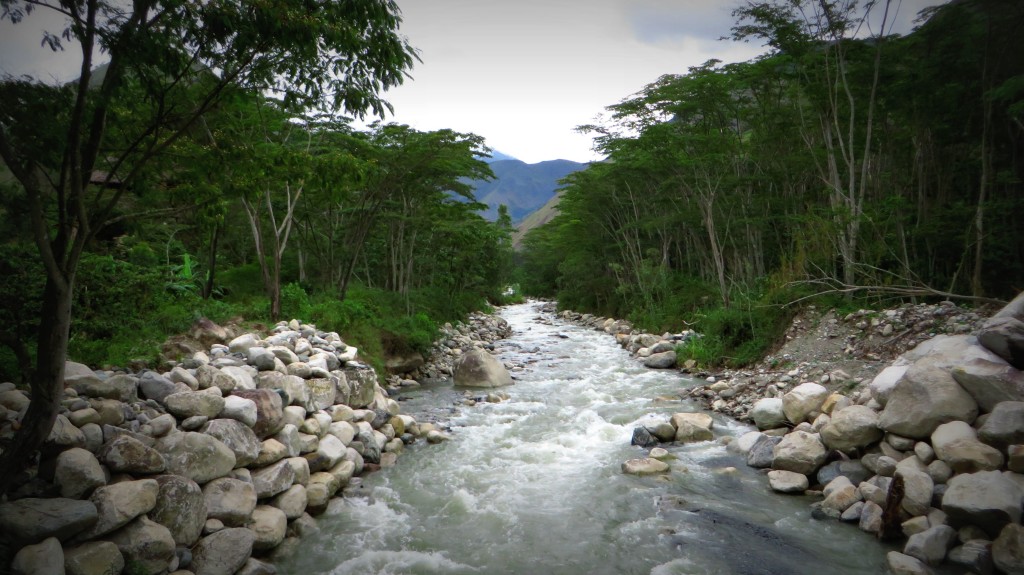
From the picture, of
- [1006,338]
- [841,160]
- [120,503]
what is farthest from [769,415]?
[841,160]

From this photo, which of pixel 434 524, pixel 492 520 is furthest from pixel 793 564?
pixel 434 524

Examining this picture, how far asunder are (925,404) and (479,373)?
7696 mm

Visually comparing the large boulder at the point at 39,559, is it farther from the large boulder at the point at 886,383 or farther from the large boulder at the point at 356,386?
the large boulder at the point at 886,383

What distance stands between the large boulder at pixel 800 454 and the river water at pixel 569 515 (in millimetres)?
349

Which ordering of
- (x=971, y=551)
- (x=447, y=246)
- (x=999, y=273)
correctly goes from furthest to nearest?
(x=447, y=246) → (x=999, y=273) → (x=971, y=551)

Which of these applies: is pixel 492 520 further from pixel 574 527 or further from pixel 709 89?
pixel 709 89

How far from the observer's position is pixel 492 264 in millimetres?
27375

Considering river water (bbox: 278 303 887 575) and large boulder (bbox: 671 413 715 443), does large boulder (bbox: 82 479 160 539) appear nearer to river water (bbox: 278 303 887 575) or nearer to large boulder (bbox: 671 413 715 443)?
river water (bbox: 278 303 887 575)

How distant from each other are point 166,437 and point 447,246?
52.9 feet

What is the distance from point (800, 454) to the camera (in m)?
5.64

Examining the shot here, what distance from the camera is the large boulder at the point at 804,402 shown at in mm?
6641

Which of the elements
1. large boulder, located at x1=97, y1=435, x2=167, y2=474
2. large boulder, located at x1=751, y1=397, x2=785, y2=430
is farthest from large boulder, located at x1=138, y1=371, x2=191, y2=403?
large boulder, located at x1=751, y1=397, x2=785, y2=430

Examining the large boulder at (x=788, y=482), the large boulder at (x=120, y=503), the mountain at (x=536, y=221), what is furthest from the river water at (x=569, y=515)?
the mountain at (x=536, y=221)

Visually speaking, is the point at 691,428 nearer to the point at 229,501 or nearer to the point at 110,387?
the point at 229,501
